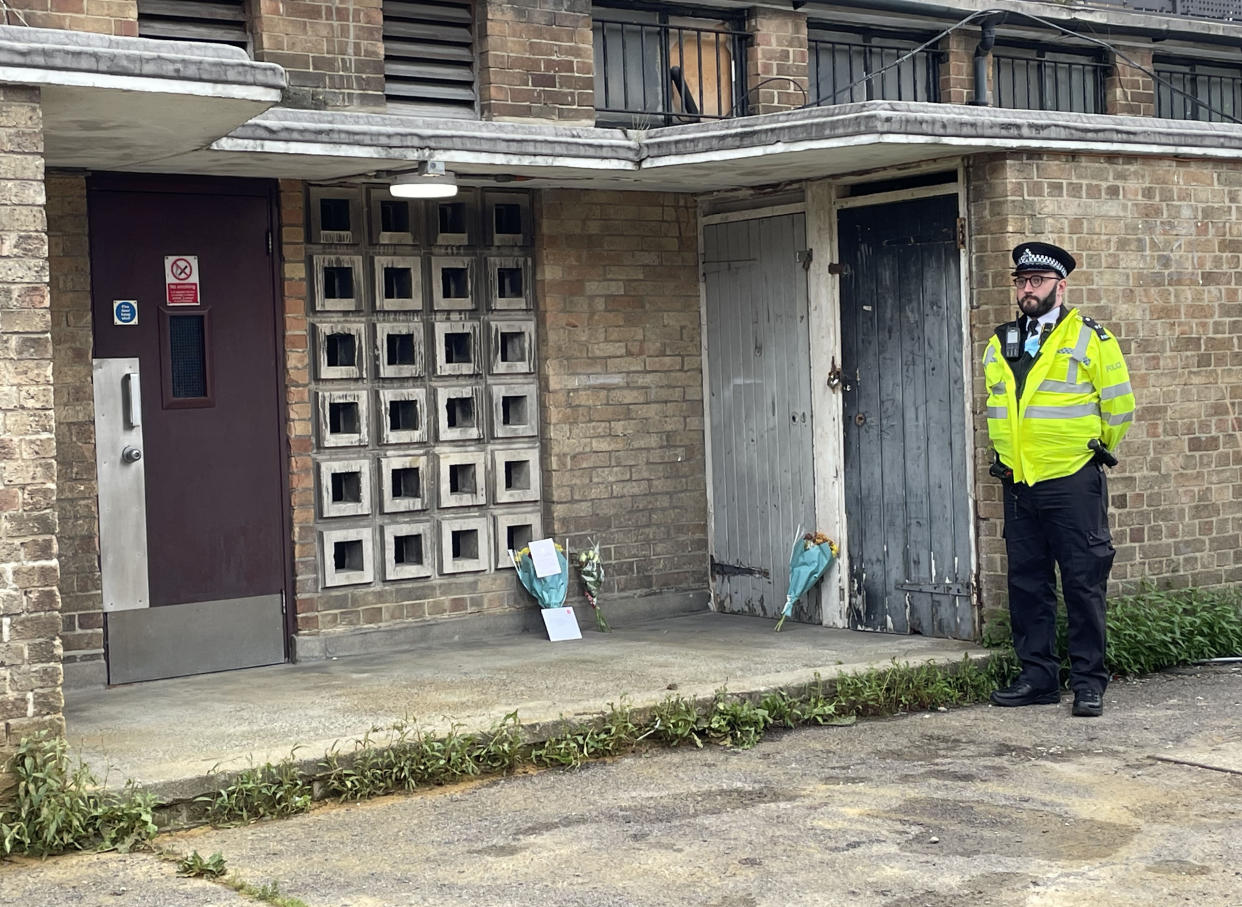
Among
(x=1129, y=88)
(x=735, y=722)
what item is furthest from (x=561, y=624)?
(x=1129, y=88)

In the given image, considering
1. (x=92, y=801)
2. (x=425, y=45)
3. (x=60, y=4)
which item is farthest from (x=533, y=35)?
(x=92, y=801)

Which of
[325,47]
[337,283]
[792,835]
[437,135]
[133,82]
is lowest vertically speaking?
[792,835]

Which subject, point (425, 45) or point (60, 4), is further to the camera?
point (425, 45)

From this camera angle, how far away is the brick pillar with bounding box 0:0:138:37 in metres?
8.19

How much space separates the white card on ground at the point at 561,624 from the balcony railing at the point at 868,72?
15.3 feet

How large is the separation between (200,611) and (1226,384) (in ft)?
20.4

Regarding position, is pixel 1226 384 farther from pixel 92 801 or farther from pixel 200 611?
pixel 92 801

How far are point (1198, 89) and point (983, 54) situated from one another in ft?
9.11

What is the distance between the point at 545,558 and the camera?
32.3 feet

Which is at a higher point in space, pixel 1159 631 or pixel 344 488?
pixel 344 488

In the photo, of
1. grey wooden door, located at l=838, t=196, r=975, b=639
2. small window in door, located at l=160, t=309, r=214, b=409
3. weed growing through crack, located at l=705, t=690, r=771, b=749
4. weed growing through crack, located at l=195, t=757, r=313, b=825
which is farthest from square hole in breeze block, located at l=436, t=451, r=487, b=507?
weed growing through crack, located at l=195, t=757, r=313, b=825

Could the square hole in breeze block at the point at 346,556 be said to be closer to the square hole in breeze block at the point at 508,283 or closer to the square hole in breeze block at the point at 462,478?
the square hole in breeze block at the point at 462,478

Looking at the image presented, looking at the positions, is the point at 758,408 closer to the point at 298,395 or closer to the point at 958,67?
the point at 298,395

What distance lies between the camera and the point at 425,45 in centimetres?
1003
